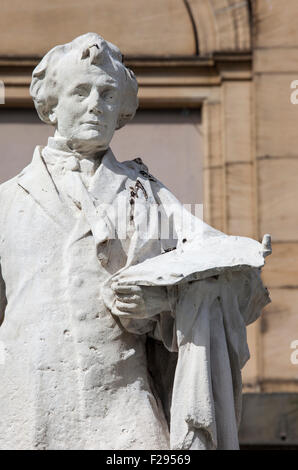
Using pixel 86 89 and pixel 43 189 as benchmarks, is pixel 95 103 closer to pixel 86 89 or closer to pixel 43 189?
pixel 86 89

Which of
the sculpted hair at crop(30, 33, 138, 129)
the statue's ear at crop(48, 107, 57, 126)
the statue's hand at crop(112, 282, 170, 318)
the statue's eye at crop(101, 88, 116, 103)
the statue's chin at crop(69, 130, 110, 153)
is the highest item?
the sculpted hair at crop(30, 33, 138, 129)

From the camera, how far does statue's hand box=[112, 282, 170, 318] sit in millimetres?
8625

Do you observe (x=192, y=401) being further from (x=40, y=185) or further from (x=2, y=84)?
(x=2, y=84)

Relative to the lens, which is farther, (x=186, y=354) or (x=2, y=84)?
(x=2, y=84)

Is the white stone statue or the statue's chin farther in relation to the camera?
the statue's chin

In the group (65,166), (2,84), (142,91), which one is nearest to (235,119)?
(142,91)

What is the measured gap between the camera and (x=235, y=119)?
14812mm

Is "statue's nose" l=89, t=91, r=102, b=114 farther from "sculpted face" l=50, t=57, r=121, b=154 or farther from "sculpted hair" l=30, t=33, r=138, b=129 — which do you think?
"sculpted hair" l=30, t=33, r=138, b=129

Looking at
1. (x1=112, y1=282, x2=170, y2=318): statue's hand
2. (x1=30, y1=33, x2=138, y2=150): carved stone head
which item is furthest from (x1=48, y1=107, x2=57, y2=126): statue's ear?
(x1=112, y1=282, x2=170, y2=318): statue's hand

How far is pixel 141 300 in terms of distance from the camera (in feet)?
28.3

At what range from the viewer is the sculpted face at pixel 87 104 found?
9.05 metres

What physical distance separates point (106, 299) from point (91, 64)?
1048 millimetres

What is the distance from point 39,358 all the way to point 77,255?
0.47 metres

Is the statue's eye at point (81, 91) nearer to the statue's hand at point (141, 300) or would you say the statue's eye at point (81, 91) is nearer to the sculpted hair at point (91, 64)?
the sculpted hair at point (91, 64)
